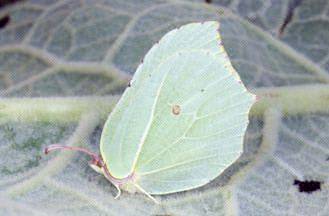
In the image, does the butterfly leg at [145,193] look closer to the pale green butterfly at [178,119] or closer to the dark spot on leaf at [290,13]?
the pale green butterfly at [178,119]

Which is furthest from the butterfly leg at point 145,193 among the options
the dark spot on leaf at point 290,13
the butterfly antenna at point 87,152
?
the dark spot on leaf at point 290,13

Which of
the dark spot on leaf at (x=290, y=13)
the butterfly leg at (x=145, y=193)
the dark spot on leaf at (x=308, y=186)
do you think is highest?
the dark spot on leaf at (x=290, y=13)

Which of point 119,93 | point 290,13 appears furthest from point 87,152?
point 290,13

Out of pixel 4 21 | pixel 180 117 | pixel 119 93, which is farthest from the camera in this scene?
pixel 4 21

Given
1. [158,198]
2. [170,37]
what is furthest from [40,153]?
[170,37]

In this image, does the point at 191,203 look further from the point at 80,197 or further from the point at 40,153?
the point at 40,153

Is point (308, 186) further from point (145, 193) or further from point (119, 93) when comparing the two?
point (119, 93)
